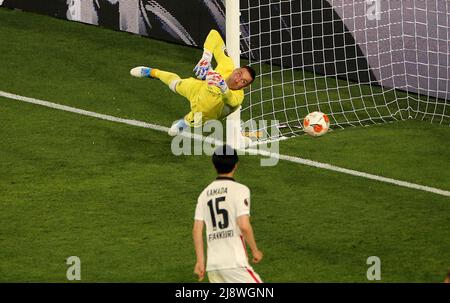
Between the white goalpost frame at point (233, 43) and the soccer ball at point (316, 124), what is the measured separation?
79 cm

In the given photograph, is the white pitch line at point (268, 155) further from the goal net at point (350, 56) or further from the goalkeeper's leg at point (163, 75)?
the goal net at point (350, 56)

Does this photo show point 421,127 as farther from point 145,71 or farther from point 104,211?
point 104,211

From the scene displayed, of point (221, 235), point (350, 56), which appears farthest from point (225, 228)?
point (350, 56)

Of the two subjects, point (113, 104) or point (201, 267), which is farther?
point (113, 104)

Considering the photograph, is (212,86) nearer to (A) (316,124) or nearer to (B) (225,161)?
(A) (316,124)

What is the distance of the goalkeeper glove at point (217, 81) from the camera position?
1430cm

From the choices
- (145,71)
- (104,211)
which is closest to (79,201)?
(104,211)

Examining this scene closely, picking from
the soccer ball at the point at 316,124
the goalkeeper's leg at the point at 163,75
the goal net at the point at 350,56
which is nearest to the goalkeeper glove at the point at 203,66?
the goalkeeper's leg at the point at 163,75

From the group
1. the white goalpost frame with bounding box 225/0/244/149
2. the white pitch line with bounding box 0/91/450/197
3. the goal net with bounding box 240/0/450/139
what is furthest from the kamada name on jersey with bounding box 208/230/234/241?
the goal net with bounding box 240/0/450/139

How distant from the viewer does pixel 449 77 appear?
17.3 m

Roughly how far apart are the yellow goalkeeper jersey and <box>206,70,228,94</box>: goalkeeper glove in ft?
0.19

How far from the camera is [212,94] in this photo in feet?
47.8

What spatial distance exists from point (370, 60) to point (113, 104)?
360 cm

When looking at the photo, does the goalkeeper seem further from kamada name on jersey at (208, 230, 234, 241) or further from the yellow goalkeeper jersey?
kamada name on jersey at (208, 230, 234, 241)
